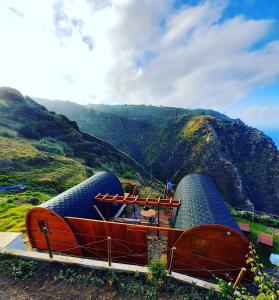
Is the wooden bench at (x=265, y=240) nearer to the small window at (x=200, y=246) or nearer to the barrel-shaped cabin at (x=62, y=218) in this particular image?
the small window at (x=200, y=246)

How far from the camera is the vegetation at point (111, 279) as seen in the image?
971cm

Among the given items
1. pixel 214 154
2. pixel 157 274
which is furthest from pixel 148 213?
pixel 214 154

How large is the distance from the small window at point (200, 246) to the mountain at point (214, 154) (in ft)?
257

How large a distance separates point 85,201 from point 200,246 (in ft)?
26.7

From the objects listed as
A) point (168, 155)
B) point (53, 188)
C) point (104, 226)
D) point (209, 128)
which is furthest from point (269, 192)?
point (104, 226)

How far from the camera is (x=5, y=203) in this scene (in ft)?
70.1

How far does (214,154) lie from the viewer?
92.9m

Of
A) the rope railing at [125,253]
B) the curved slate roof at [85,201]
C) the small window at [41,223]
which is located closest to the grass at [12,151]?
the curved slate roof at [85,201]

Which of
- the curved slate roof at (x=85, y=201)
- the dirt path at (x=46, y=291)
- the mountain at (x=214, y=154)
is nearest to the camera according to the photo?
the dirt path at (x=46, y=291)

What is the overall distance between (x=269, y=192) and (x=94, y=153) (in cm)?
8105

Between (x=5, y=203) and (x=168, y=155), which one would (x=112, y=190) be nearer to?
(x=5, y=203)

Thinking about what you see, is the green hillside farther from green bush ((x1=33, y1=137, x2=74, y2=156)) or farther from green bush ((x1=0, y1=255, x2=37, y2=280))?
green bush ((x1=0, y1=255, x2=37, y2=280))

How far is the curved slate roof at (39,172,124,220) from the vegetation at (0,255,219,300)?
313cm

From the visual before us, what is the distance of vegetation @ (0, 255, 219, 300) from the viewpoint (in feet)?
31.9
